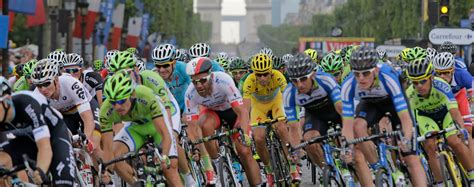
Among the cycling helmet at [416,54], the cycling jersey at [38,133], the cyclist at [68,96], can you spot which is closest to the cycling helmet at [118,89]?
the cycling jersey at [38,133]

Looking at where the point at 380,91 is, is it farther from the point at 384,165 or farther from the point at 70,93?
the point at 70,93

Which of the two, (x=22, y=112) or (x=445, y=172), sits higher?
(x=22, y=112)

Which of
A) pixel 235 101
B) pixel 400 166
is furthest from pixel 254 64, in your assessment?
pixel 400 166

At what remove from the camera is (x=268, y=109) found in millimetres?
16766

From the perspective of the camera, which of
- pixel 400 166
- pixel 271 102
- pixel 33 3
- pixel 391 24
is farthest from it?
pixel 391 24

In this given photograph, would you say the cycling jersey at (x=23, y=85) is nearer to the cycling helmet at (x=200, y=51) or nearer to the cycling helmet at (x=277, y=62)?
the cycling helmet at (x=200, y=51)

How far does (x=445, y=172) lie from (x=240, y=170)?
2.94 meters

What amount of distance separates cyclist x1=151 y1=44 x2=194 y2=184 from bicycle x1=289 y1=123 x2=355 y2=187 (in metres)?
1.15

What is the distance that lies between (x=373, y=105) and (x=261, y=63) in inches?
113

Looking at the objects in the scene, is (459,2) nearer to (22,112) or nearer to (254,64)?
(254,64)

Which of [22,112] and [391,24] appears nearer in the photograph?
[22,112]

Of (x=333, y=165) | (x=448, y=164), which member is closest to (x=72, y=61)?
(x=333, y=165)

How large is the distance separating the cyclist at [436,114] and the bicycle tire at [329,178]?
52.6 inches

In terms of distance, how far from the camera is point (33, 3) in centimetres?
3434
